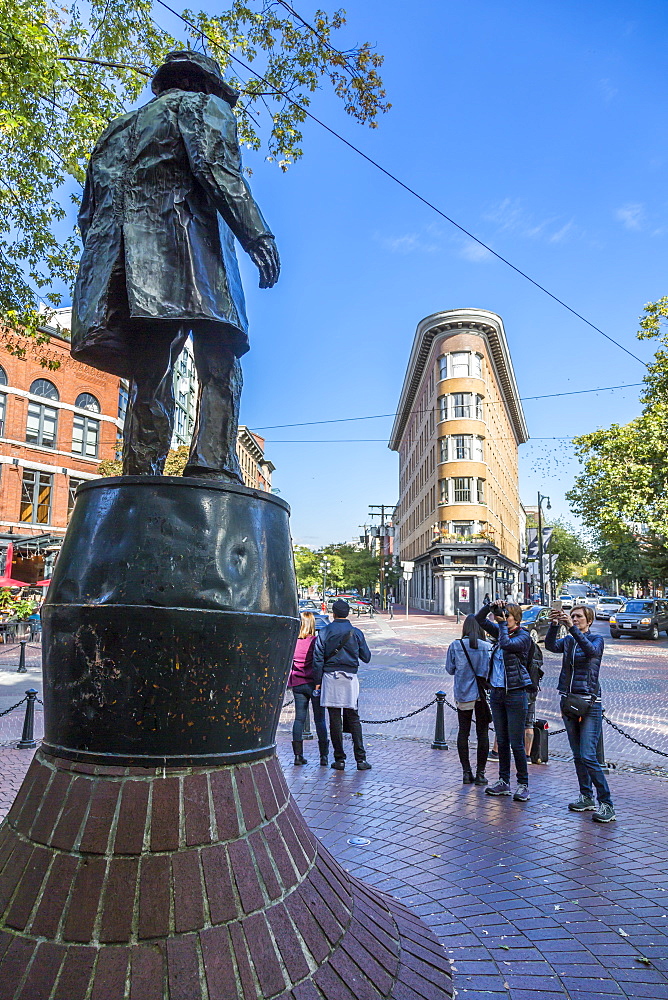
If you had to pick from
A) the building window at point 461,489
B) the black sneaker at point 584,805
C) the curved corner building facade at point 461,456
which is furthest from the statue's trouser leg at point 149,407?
the building window at point 461,489

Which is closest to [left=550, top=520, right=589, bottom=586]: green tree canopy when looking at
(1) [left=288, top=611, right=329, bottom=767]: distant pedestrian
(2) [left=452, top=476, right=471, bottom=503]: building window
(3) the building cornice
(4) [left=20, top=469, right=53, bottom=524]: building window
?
(3) the building cornice

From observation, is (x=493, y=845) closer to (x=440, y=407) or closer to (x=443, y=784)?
(x=443, y=784)

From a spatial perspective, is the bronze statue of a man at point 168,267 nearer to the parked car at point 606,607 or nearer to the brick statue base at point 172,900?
the brick statue base at point 172,900

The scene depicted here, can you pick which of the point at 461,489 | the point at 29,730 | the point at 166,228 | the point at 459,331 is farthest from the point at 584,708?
the point at 459,331

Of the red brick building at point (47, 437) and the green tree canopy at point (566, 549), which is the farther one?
the green tree canopy at point (566, 549)

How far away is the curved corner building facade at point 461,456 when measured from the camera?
147 ft

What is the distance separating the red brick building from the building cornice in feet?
63.0

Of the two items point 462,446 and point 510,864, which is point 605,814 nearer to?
point 510,864

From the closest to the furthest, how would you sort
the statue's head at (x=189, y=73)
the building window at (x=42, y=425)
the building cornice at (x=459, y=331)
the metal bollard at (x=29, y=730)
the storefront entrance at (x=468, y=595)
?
the statue's head at (x=189, y=73) → the metal bollard at (x=29, y=730) → the building window at (x=42, y=425) → the storefront entrance at (x=468, y=595) → the building cornice at (x=459, y=331)

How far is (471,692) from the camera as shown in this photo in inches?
273

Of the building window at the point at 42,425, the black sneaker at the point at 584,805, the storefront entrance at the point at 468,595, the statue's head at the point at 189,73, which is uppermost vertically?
the building window at the point at 42,425

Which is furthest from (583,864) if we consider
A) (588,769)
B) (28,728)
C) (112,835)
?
(28,728)

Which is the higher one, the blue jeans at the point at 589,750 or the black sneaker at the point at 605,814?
the blue jeans at the point at 589,750

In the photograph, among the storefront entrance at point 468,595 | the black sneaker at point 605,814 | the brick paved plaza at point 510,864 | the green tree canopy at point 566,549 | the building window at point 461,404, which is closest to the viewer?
the brick paved plaza at point 510,864
